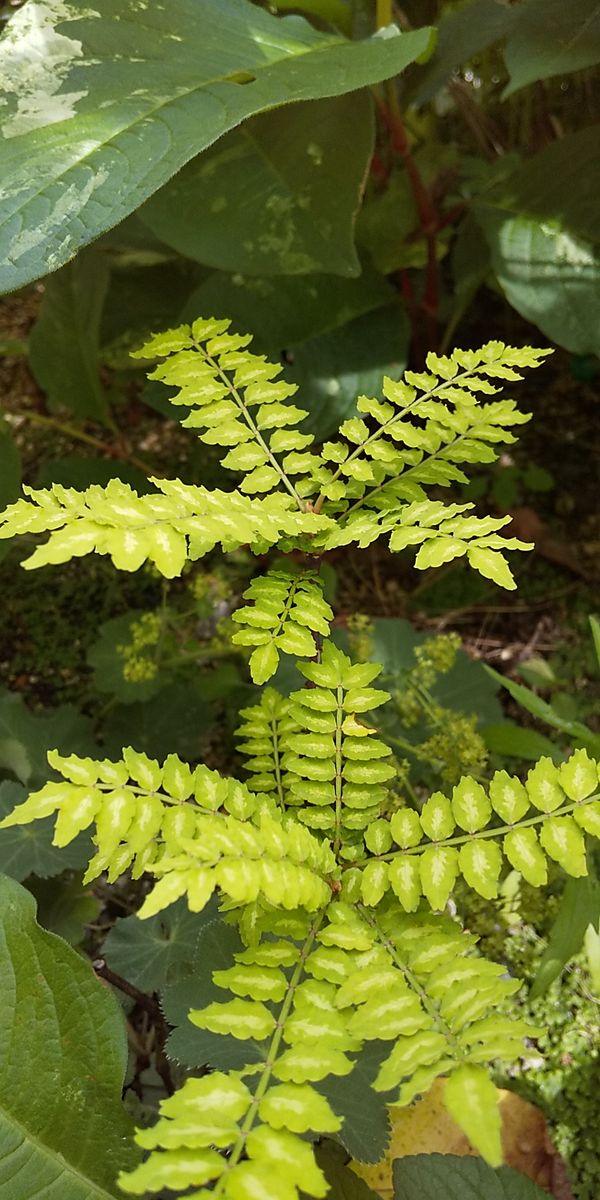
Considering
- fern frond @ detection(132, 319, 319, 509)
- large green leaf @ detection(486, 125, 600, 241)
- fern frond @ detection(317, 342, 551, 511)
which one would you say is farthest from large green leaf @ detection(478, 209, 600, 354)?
fern frond @ detection(132, 319, 319, 509)

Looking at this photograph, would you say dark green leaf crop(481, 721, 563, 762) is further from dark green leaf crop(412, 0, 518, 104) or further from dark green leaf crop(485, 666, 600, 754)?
dark green leaf crop(412, 0, 518, 104)

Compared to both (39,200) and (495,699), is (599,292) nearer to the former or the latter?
(495,699)

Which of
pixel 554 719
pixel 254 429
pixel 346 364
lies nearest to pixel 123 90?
pixel 254 429

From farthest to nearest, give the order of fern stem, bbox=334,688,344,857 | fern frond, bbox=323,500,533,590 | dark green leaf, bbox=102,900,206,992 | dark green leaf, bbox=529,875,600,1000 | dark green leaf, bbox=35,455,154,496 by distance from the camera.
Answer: dark green leaf, bbox=35,455,154,496
dark green leaf, bbox=102,900,206,992
dark green leaf, bbox=529,875,600,1000
fern stem, bbox=334,688,344,857
fern frond, bbox=323,500,533,590

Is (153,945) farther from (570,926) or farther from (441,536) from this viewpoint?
(441,536)

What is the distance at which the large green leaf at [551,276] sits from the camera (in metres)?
1.20

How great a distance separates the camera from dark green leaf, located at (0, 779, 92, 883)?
1.05 metres

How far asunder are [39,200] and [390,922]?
73 centimetres

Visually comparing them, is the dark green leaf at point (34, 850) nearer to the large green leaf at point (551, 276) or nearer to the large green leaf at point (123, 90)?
the large green leaf at point (123, 90)

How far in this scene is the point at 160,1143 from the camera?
19.2 inches

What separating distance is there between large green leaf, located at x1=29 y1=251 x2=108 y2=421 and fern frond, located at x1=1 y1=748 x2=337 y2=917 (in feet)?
3.45

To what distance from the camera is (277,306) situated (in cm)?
131

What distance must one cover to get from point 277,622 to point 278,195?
77 cm

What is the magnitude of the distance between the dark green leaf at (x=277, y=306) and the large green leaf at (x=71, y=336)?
254 mm
